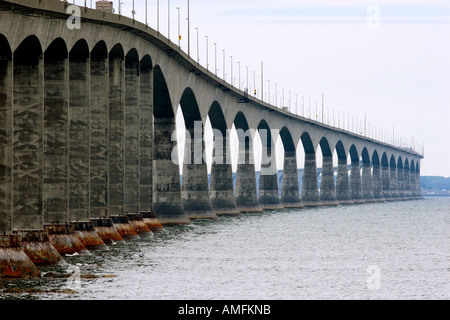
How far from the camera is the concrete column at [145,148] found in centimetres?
6268

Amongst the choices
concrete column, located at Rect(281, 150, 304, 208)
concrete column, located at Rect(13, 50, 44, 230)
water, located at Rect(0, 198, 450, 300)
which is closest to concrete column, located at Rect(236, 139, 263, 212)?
concrete column, located at Rect(281, 150, 304, 208)

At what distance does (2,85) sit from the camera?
34.4m

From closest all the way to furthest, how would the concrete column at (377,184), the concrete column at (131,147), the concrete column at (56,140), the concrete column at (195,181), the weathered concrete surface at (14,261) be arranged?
the weathered concrete surface at (14,261) → the concrete column at (56,140) → the concrete column at (131,147) → the concrete column at (195,181) → the concrete column at (377,184)

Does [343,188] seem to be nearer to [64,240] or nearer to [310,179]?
[310,179]

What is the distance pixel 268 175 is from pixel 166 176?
45.9m

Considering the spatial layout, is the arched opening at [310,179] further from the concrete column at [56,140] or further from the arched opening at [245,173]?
the concrete column at [56,140]

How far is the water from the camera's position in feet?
105

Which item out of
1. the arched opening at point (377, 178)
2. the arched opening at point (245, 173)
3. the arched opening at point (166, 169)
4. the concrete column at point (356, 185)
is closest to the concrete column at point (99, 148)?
the arched opening at point (166, 169)

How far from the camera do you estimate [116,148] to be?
54.2 m

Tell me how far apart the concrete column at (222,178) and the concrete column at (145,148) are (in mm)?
32182

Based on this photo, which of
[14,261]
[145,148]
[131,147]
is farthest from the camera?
[145,148]

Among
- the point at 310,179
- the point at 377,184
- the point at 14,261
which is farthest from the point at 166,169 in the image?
the point at 377,184
